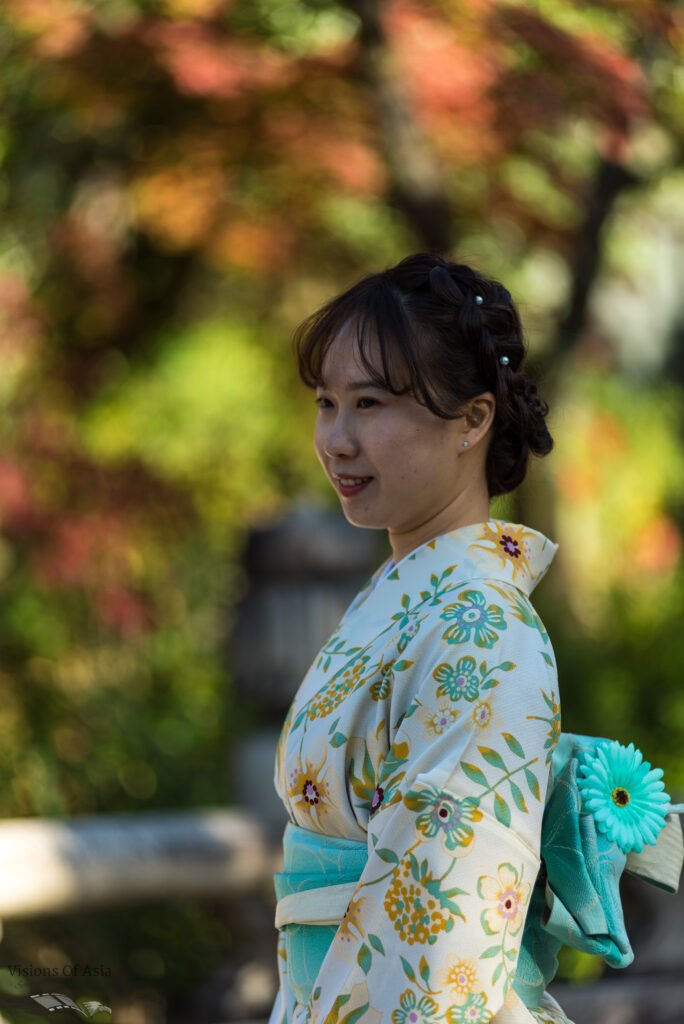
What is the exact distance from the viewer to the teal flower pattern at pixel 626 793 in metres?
1.47

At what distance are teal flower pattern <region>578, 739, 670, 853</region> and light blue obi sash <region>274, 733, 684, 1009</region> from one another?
13 mm

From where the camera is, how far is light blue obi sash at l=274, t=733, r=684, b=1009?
1.46m

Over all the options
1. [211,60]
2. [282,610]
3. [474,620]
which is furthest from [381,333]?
[211,60]

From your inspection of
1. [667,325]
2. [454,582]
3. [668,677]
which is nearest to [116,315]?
[668,677]

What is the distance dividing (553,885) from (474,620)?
11.4 inches

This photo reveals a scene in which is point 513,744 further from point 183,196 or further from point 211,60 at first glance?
point 183,196

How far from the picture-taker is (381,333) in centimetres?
151

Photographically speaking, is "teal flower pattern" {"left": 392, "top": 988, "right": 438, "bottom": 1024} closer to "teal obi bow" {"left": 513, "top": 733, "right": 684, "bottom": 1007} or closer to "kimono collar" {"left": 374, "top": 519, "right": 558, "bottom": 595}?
"teal obi bow" {"left": 513, "top": 733, "right": 684, "bottom": 1007}

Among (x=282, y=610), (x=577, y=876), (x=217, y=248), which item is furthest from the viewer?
(x=217, y=248)

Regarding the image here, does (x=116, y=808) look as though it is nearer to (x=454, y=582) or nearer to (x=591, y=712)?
(x=591, y=712)

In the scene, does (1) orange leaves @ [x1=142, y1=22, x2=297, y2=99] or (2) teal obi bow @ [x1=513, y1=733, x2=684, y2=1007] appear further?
(1) orange leaves @ [x1=142, y1=22, x2=297, y2=99]

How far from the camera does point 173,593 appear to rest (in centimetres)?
617

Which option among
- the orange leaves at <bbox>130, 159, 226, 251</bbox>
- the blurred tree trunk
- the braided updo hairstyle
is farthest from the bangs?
the orange leaves at <bbox>130, 159, 226, 251</bbox>

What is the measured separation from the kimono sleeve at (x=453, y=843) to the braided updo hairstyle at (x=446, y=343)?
10.3 inches
